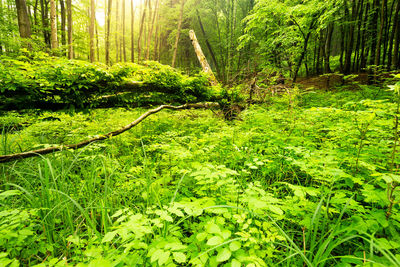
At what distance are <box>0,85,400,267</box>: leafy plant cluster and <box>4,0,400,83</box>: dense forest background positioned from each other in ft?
12.9

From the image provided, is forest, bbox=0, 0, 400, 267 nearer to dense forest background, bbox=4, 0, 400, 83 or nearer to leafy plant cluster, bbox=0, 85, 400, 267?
leafy plant cluster, bbox=0, 85, 400, 267

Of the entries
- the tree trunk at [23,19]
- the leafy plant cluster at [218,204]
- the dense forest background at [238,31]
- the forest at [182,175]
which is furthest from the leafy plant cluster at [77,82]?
the tree trunk at [23,19]

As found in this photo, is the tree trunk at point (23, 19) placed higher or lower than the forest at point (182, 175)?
higher

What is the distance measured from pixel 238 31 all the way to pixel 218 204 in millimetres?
14986

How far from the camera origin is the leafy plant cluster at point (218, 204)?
3.07ft

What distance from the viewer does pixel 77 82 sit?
2744 mm

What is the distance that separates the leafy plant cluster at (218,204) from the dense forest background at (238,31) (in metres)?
3.92

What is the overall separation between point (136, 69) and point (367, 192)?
4080 millimetres

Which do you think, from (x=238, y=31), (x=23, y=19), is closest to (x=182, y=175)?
(x=23, y=19)

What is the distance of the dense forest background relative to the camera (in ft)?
20.0

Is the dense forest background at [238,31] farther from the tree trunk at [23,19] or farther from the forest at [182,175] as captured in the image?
the forest at [182,175]

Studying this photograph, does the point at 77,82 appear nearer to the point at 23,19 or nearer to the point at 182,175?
the point at 182,175

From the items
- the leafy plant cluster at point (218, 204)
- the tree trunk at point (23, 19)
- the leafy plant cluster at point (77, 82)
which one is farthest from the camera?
the tree trunk at point (23, 19)

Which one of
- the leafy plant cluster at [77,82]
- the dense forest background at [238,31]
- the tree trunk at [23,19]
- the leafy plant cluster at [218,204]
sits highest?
the dense forest background at [238,31]
